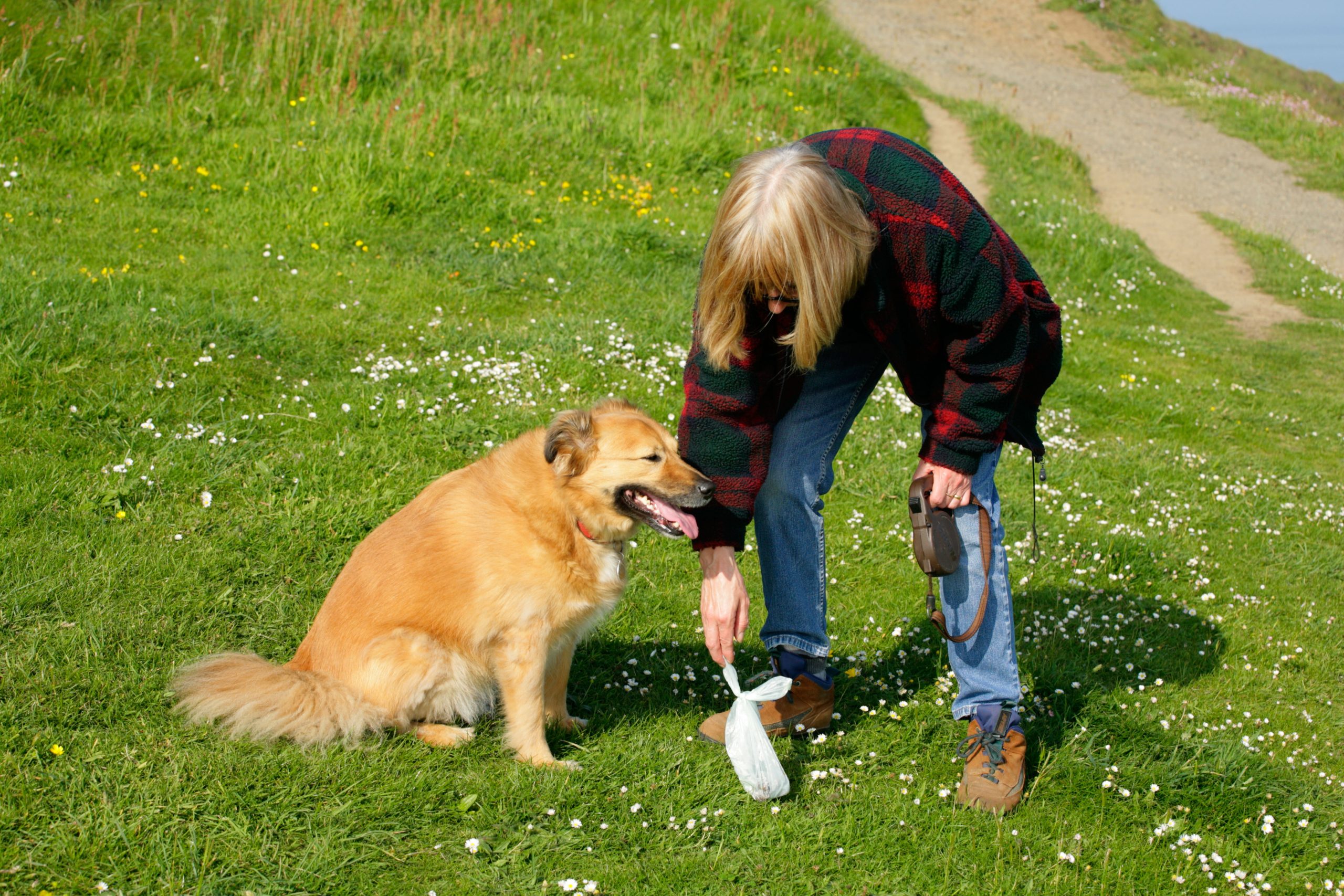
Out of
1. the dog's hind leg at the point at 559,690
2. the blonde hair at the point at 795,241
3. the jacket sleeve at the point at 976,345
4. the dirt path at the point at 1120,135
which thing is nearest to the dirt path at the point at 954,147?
the dirt path at the point at 1120,135

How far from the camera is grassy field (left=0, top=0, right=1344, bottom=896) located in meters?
3.31

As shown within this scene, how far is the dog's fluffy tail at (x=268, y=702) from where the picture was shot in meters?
3.50

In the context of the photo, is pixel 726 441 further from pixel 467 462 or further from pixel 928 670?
pixel 467 462

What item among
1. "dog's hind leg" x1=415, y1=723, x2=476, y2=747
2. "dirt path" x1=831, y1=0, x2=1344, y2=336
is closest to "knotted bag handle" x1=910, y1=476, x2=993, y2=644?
"dog's hind leg" x1=415, y1=723, x2=476, y2=747

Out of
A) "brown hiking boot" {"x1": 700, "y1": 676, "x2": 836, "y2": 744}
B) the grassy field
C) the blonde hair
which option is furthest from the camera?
"brown hiking boot" {"x1": 700, "y1": 676, "x2": 836, "y2": 744}

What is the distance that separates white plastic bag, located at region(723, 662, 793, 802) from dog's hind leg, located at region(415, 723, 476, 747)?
1036mm

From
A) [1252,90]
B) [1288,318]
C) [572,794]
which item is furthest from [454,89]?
[1252,90]

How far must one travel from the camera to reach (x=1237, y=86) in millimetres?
21312

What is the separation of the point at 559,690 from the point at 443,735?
18.9 inches

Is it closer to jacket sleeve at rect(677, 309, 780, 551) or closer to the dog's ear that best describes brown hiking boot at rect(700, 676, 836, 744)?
jacket sleeve at rect(677, 309, 780, 551)

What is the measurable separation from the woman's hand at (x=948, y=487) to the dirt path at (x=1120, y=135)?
10150 millimetres

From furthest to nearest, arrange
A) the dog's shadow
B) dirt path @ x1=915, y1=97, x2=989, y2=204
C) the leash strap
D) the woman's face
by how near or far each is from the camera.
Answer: dirt path @ x1=915, y1=97, x2=989, y2=204 → the dog's shadow → the leash strap → the woman's face

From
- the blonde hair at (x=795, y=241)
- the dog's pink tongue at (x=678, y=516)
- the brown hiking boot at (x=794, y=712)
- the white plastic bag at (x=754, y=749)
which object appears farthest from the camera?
the brown hiking boot at (x=794, y=712)

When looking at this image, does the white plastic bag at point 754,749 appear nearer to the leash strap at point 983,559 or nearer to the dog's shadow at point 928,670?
the dog's shadow at point 928,670
